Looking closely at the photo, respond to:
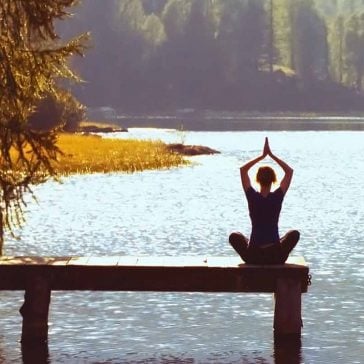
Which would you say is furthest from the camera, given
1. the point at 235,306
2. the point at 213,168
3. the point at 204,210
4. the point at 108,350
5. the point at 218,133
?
the point at 218,133

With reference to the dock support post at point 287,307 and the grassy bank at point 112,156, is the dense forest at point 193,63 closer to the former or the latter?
the grassy bank at point 112,156

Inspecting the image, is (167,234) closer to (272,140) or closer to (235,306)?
(235,306)

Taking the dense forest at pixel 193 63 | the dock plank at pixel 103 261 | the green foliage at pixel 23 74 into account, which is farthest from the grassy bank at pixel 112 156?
the dense forest at pixel 193 63

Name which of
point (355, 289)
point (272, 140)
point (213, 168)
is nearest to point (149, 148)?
point (213, 168)

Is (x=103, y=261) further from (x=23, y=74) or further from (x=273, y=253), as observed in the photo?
(x=23, y=74)

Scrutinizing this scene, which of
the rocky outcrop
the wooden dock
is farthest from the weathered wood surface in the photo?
the rocky outcrop

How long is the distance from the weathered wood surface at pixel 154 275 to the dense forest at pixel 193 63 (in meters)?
158

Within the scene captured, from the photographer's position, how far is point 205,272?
1725 centimetres

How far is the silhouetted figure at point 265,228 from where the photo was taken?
17453mm

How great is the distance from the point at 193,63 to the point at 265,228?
6818 inches

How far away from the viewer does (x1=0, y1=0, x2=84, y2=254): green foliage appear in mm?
20656

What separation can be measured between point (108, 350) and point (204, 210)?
22.4 meters

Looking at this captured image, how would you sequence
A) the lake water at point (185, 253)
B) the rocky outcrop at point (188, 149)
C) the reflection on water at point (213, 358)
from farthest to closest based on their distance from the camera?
1. the rocky outcrop at point (188, 149)
2. the lake water at point (185, 253)
3. the reflection on water at point (213, 358)

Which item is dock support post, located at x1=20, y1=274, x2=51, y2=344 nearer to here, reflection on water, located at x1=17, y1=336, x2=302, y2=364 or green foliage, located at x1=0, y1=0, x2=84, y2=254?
reflection on water, located at x1=17, y1=336, x2=302, y2=364
